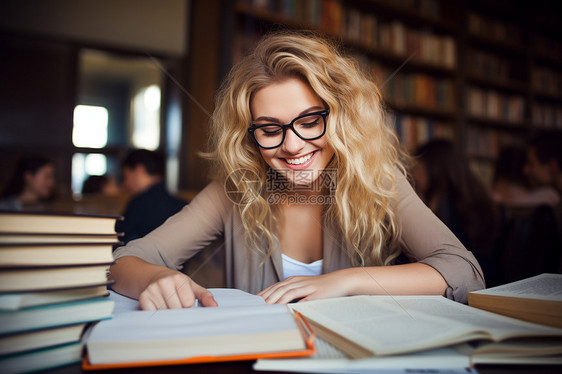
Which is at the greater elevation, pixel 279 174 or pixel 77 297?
pixel 279 174

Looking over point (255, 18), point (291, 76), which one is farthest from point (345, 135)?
point (255, 18)

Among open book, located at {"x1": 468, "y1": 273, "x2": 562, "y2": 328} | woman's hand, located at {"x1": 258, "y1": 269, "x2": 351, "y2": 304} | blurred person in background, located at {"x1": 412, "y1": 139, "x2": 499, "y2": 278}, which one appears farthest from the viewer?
blurred person in background, located at {"x1": 412, "y1": 139, "x2": 499, "y2": 278}

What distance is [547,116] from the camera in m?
4.57

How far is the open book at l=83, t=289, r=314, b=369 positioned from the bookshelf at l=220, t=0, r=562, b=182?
2.37 m

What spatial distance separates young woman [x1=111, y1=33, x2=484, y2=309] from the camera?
3.48 feet

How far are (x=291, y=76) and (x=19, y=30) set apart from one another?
3.07m

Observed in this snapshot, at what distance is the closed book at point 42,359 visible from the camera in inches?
18.1

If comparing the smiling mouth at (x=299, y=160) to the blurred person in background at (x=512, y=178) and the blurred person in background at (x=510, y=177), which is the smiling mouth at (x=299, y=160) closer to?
the blurred person in background at (x=512, y=178)

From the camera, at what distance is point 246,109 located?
116 cm

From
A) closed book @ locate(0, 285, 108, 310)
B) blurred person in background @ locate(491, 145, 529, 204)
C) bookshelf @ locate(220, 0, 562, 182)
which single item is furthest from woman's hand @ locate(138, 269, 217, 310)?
blurred person in background @ locate(491, 145, 529, 204)

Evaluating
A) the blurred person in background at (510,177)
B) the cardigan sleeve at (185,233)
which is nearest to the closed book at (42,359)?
the cardigan sleeve at (185,233)

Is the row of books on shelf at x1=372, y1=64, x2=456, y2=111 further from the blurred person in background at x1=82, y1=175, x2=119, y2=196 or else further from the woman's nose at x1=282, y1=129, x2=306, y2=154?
the blurred person in background at x1=82, y1=175, x2=119, y2=196

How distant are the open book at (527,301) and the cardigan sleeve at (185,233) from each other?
0.72 metres

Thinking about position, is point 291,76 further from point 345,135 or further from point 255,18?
point 255,18
